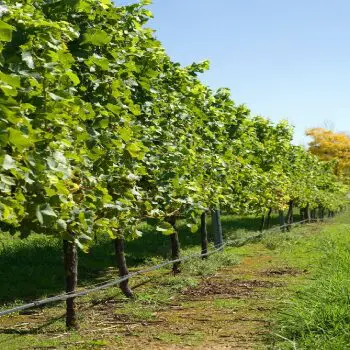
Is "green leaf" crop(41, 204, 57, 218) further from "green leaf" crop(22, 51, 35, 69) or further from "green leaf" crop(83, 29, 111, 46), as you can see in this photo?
"green leaf" crop(83, 29, 111, 46)

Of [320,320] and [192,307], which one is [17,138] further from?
[192,307]

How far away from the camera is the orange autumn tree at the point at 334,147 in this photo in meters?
76.9

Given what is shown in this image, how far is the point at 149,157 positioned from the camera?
35.1 feet

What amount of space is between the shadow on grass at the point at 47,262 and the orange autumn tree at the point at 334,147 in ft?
182

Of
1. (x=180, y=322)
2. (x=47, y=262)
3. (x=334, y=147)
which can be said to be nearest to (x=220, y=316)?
(x=180, y=322)

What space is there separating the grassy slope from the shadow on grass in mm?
52

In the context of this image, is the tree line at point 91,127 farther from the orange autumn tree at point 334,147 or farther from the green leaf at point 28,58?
the orange autumn tree at point 334,147

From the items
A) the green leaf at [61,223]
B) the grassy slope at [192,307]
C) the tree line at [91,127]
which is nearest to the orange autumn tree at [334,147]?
the grassy slope at [192,307]

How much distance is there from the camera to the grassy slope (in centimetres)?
797

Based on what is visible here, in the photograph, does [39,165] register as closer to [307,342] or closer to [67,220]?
[67,220]

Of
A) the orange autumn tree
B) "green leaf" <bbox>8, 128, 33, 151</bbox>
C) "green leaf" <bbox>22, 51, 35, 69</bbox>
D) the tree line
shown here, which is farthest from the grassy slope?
the orange autumn tree

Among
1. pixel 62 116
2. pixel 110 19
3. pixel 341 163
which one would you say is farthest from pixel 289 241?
pixel 341 163

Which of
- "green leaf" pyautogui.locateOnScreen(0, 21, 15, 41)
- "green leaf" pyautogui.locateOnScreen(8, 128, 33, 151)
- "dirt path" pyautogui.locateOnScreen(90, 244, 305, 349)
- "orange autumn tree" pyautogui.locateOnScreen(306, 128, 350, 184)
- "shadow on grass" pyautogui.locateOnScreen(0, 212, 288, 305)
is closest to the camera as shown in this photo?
"green leaf" pyautogui.locateOnScreen(0, 21, 15, 41)

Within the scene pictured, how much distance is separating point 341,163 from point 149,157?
231ft
